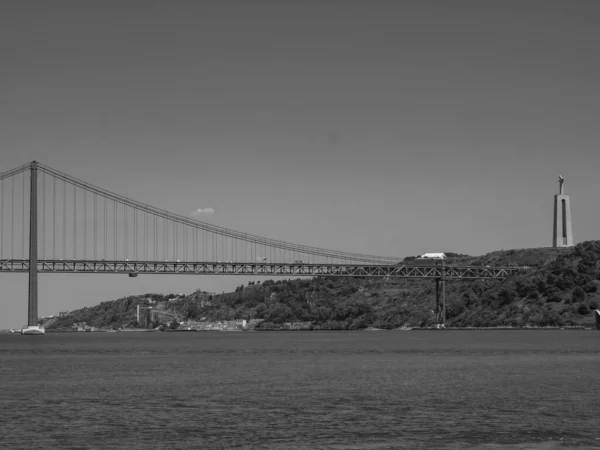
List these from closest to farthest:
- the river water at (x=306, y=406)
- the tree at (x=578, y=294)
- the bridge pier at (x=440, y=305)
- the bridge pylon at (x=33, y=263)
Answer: the river water at (x=306, y=406) → the bridge pylon at (x=33, y=263) → the tree at (x=578, y=294) → the bridge pier at (x=440, y=305)

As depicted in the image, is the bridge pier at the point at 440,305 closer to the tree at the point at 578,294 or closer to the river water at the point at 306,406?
the tree at the point at 578,294

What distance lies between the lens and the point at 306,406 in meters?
33.2

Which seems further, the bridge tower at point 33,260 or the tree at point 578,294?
the tree at point 578,294

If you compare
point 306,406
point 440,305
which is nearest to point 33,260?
point 306,406

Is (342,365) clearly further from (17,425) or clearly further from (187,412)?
(17,425)

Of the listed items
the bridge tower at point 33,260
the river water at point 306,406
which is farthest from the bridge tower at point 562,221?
the river water at point 306,406

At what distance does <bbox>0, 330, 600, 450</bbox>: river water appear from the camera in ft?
83.9

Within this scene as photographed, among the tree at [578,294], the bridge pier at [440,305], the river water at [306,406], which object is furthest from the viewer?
the bridge pier at [440,305]

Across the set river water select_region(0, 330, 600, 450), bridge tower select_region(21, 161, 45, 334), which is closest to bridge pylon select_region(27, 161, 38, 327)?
bridge tower select_region(21, 161, 45, 334)

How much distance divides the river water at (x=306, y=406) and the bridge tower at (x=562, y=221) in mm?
100425

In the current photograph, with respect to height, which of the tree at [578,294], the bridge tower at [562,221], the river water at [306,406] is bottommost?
the river water at [306,406]

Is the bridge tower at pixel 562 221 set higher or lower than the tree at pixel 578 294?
higher

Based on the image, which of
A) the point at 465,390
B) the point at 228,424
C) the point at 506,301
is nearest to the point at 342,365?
the point at 465,390

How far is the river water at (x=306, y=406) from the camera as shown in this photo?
83.9 feet
